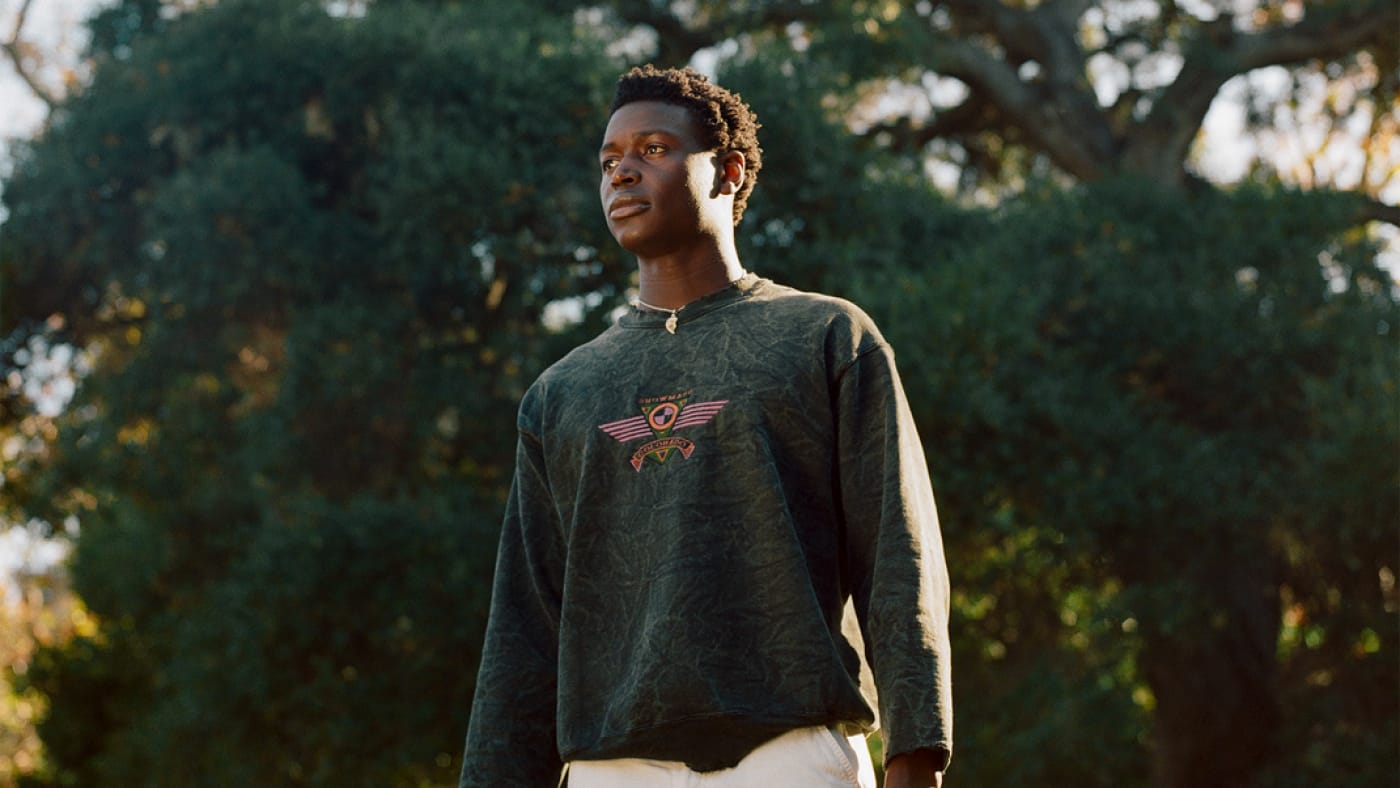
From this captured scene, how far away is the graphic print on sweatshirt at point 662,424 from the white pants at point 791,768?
0.52m

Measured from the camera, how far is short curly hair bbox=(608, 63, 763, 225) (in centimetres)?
287

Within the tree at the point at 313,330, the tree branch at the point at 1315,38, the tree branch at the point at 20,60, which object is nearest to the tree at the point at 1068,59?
the tree branch at the point at 1315,38

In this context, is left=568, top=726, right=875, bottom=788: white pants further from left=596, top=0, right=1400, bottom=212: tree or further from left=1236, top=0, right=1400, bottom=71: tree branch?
left=1236, top=0, right=1400, bottom=71: tree branch

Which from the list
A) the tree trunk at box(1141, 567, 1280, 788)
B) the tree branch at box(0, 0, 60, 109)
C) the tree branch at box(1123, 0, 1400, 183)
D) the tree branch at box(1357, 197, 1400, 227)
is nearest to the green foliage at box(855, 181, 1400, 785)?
the tree trunk at box(1141, 567, 1280, 788)

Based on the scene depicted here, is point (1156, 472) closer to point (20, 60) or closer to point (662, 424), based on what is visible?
point (662, 424)

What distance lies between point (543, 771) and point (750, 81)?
9345 millimetres

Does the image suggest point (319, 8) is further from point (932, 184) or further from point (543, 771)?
point (543, 771)

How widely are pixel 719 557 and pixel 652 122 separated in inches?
32.3

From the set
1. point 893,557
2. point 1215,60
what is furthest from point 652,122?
point 1215,60

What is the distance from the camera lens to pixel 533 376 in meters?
11.2

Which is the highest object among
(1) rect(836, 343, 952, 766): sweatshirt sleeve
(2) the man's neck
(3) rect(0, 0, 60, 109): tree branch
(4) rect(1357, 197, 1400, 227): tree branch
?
(3) rect(0, 0, 60, 109): tree branch

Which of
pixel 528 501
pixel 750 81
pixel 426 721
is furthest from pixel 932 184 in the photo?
pixel 528 501

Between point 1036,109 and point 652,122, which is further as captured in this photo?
point 1036,109

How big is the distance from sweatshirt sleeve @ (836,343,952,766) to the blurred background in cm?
810
